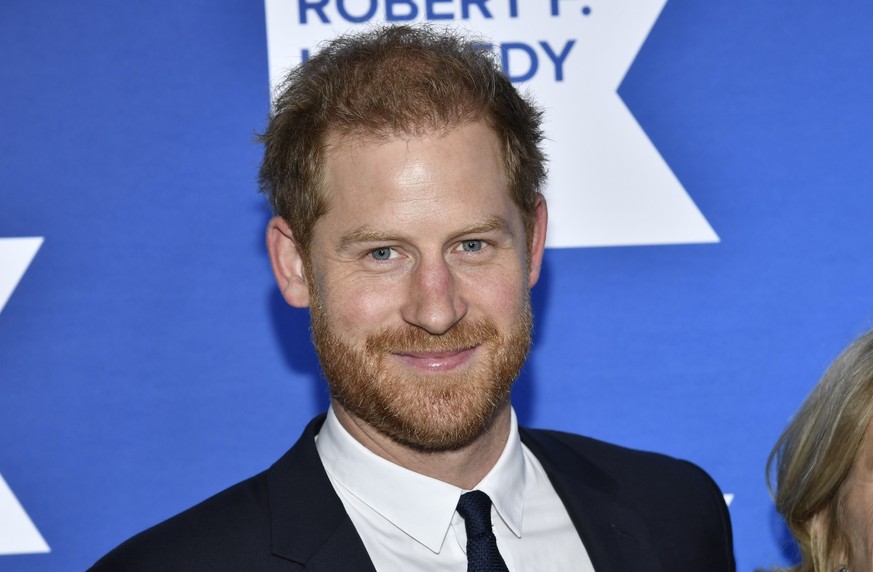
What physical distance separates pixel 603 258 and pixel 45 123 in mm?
1283

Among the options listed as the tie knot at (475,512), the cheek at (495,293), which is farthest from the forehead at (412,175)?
the tie knot at (475,512)

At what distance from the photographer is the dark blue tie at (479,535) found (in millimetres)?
1720

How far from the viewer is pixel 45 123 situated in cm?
238

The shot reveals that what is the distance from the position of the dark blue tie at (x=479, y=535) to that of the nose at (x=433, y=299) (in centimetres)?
31

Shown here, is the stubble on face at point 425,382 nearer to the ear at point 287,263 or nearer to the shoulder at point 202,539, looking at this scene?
the ear at point 287,263

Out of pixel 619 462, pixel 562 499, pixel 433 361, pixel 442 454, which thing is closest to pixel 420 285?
pixel 433 361

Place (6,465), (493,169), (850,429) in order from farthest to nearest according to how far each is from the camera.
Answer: (6,465)
(850,429)
(493,169)

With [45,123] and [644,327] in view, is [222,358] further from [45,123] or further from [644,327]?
[644,327]

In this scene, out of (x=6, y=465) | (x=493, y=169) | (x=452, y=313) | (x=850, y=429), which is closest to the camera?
(x=452, y=313)

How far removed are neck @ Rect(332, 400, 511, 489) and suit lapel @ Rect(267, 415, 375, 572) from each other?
0.29ft

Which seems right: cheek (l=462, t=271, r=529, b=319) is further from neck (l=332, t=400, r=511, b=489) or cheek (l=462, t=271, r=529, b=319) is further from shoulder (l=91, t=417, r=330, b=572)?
shoulder (l=91, t=417, r=330, b=572)

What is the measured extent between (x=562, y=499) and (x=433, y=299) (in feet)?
1.67

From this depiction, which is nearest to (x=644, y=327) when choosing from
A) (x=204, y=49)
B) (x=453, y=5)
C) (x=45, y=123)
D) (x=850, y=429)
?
(x=850, y=429)

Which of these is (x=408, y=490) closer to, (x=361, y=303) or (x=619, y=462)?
(x=361, y=303)
